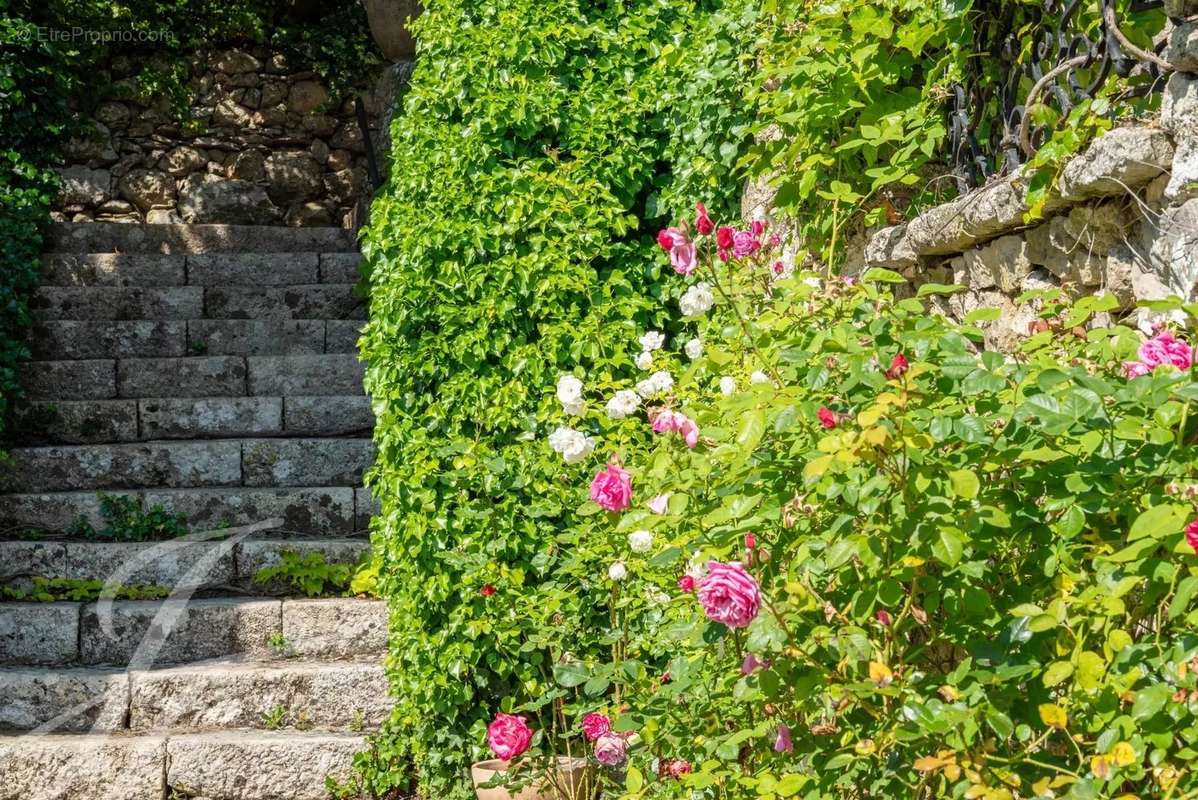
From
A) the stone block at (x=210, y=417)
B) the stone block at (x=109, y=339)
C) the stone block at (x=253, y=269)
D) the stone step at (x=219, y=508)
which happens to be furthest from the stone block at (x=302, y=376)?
the stone block at (x=253, y=269)

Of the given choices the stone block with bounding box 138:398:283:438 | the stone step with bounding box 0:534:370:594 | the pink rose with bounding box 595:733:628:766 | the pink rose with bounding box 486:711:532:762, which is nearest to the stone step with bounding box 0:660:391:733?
the stone step with bounding box 0:534:370:594

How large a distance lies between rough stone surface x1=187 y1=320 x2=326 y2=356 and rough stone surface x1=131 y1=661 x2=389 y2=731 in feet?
7.65

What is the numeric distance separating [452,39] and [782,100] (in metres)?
1.32

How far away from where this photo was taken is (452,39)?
3980 millimetres

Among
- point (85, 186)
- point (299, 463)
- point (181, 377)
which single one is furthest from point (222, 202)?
point (299, 463)

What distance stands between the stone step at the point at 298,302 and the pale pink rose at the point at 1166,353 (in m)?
5.12

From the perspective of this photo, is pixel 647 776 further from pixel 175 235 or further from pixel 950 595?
pixel 175 235

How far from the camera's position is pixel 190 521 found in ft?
15.8

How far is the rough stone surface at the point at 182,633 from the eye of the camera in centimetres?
423

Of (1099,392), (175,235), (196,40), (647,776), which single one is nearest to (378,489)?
(647,776)

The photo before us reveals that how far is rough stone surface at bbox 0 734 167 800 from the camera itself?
3674mm

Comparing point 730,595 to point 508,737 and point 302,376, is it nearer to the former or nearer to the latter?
point 508,737

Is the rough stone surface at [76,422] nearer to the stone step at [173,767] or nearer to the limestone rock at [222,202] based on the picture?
the stone step at [173,767]

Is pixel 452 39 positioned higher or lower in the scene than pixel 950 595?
higher
